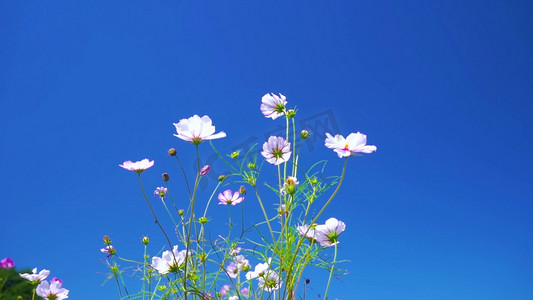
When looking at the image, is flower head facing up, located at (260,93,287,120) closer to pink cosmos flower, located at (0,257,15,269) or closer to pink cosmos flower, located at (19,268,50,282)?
pink cosmos flower, located at (19,268,50,282)

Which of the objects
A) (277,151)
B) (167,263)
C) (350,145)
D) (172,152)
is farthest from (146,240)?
(350,145)

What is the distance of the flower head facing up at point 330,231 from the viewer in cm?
137

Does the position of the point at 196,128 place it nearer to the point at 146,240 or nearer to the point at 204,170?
the point at 204,170

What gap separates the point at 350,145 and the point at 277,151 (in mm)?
273

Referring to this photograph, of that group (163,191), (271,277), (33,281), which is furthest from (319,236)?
(33,281)

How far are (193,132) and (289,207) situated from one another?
14.9 inches

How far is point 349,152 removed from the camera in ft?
4.28

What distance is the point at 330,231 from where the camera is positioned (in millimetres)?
1389

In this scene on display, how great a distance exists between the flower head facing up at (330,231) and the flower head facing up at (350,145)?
206mm

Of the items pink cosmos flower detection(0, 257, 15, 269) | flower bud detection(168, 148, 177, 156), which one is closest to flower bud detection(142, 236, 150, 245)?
flower bud detection(168, 148, 177, 156)

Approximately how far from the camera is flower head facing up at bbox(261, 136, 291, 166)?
58.8 inches

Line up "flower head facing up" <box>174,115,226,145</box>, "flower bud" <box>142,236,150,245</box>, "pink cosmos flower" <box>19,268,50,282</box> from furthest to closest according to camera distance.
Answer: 1. "flower bud" <box>142,236,150,245</box>
2. "pink cosmos flower" <box>19,268,50,282</box>
3. "flower head facing up" <box>174,115,226,145</box>

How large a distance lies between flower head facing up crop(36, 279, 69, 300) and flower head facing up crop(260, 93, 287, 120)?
37.4 inches

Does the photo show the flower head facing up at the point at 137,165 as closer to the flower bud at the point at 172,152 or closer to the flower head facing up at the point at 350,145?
the flower bud at the point at 172,152
